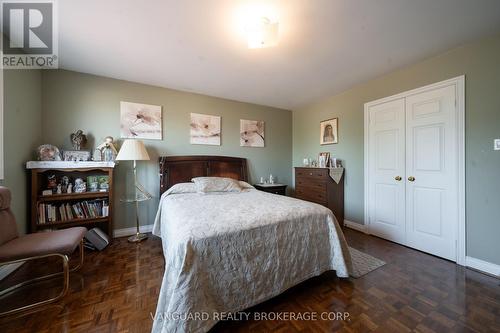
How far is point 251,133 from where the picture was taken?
13.6ft

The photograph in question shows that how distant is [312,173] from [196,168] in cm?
218

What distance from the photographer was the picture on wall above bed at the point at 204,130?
353 centimetres

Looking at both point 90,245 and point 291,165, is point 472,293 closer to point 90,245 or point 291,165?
point 291,165

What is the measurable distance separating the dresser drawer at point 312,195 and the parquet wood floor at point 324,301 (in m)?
1.33

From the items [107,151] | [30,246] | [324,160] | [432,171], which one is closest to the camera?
[30,246]

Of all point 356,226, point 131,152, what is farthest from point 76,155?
point 356,226

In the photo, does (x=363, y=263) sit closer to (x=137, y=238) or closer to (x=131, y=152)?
(x=137, y=238)

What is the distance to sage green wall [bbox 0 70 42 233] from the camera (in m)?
2.00

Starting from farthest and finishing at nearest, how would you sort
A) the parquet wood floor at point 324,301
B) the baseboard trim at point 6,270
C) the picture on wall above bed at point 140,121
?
the picture on wall above bed at point 140,121
the baseboard trim at point 6,270
the parquet wood floor at point 324,301

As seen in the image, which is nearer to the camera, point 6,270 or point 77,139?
point 6,270

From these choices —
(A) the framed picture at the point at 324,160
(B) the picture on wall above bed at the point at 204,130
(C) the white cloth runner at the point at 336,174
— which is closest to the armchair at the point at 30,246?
(B) the picture on wall above bed at the point at 204,130

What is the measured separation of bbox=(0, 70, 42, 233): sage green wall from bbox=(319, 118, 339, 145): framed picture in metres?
4.48

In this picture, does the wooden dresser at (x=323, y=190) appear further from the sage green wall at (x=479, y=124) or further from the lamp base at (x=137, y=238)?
the lamp base at (x=137, y=238)

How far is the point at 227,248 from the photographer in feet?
4.48
